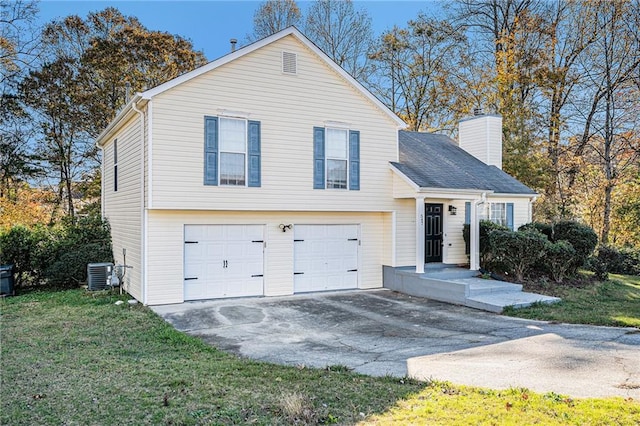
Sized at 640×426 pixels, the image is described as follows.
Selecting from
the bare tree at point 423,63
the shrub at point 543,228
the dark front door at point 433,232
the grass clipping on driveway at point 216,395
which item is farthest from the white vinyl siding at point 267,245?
the bare tree at point 423,63

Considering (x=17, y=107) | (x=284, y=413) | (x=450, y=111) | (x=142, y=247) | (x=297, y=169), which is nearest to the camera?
(x=284, y=413)

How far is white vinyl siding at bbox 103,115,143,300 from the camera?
37.4 feet

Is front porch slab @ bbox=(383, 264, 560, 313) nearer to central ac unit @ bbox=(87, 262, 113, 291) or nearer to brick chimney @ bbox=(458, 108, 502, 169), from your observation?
brick chimney @ bbox=(458, 108, 502, 169)

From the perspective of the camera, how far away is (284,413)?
454cm

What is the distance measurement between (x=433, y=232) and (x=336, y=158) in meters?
4.51

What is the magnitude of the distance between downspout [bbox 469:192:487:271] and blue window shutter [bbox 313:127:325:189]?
4.99 metres

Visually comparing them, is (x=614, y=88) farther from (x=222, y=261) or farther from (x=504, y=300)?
(x=222, y=261)

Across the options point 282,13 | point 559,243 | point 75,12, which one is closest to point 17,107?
point 75,12

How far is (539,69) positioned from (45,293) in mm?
23117

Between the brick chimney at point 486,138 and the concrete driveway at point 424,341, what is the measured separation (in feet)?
28.5

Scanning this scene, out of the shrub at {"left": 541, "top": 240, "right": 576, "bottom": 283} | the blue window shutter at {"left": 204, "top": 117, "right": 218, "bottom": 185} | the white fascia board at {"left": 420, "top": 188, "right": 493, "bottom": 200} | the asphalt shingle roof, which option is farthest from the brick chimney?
the blue window shutter at {"left": 204, "top": 117, "right": 218, "bottom": 185}

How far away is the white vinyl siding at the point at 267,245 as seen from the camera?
10.9m

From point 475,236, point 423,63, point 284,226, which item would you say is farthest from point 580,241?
point 423,63

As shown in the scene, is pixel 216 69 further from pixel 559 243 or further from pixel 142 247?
pixel 559 243
